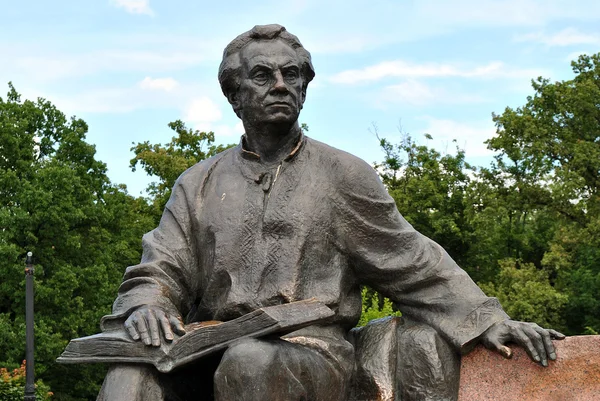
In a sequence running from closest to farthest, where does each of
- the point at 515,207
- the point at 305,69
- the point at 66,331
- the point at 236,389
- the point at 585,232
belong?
the point at 236,389 < the point at 305,69 < the point at 66,331 < the point at 585,232 < the point at 515,207

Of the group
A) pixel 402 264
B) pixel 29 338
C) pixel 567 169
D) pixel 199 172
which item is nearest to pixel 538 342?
pixel 402 264

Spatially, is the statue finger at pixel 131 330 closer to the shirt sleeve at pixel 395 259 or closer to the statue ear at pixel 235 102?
the shirt sleeve at pixel 395 259

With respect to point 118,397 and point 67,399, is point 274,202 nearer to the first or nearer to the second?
point 118,397

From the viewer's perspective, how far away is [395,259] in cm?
594

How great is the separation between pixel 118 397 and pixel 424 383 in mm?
1488

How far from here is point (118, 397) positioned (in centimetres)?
521

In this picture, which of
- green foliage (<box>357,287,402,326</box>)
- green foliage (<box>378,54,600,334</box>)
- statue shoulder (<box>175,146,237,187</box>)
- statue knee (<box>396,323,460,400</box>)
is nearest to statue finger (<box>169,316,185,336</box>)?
statue shoulder (<box>175,146,237,187</box>)

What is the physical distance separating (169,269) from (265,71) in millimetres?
1128

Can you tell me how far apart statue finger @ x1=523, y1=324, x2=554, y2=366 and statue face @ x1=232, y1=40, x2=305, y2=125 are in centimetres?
160

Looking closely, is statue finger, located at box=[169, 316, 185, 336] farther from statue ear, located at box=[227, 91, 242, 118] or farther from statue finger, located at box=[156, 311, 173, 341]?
statue ear, located at box=[227, 91, 242, 118]

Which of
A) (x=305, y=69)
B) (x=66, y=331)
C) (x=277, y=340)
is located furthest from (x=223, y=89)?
(x=66, y=331)

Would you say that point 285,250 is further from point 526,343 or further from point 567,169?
point 567,169

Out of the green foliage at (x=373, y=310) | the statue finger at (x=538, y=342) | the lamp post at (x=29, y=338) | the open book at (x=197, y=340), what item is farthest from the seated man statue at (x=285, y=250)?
the lamp post at (x=29, y=338)

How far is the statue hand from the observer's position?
18.1 ft
